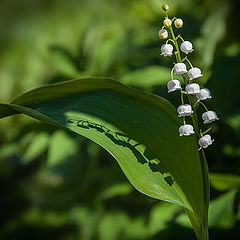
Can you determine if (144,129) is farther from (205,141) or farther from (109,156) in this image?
(109,156)

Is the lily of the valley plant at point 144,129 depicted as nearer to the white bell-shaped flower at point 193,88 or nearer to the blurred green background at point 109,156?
the white bell-shaped flower at point 193,88

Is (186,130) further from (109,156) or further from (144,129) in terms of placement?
(109,156)

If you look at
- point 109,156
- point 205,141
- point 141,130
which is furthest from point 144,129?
point 109,156

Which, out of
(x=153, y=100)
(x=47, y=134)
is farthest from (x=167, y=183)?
(x=47, y=134)

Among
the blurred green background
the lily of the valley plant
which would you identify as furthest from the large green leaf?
the blurred green background

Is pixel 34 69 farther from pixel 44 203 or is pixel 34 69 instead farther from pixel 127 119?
pixel 127 119

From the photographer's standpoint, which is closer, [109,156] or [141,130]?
[141,130]

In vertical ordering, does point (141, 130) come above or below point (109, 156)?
below
